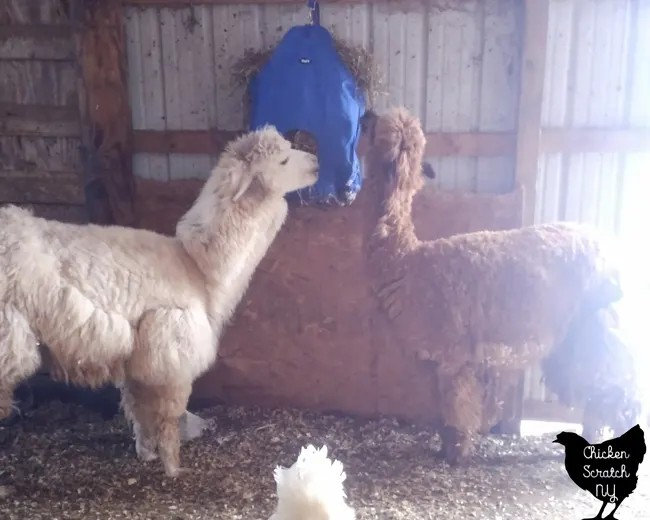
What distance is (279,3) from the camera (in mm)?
3221

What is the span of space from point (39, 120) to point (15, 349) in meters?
1.44

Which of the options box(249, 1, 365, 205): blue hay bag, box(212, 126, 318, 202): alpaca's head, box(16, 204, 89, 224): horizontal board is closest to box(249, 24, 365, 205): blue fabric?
box(249, 1, 365, 205): blue hay bag

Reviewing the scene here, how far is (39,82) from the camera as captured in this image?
11.5 ft

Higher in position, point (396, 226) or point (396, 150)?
point (396, 150)

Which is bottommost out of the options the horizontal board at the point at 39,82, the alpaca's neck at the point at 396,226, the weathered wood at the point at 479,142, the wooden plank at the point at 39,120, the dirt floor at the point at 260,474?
the dirt floor at the point at 260,474

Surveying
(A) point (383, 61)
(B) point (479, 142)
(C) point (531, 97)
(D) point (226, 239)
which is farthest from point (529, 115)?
(D) point (226, 239)

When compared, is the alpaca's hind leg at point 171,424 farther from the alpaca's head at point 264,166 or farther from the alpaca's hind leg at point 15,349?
the alpaca's head at point 264,166

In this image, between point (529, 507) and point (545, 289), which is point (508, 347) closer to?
point (545, 289)

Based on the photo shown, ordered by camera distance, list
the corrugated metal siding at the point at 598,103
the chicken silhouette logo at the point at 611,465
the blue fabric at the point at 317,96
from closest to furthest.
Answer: the chicken silhouette logo at the point at 611,465, the corrugated metal siding at the point at 598,103, the blue fabric at the point at 317,96

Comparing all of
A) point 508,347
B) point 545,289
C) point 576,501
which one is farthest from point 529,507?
point 545,289

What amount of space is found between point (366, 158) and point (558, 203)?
3.08ft

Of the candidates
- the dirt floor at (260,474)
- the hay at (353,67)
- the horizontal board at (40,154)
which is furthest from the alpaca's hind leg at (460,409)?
the horizontal board at (40,154)

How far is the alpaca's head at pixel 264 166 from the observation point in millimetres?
2887

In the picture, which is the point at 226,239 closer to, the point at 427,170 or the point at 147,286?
the point at 147,286
